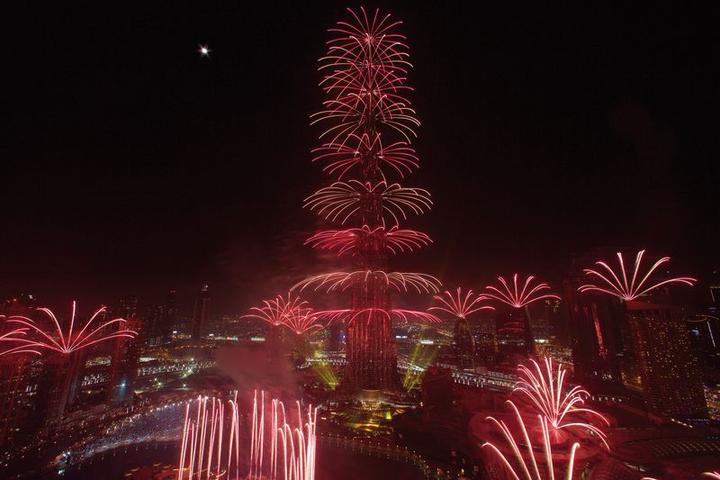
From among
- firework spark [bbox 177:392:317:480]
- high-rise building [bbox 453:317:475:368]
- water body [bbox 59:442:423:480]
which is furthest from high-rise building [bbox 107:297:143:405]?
high-rise building [bbox 453:317:475:368]

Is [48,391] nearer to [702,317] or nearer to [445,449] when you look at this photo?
[445,449]

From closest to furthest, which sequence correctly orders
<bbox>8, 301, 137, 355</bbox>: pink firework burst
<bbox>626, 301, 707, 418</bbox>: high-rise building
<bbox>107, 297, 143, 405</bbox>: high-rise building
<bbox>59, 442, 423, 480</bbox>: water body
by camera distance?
<bbox>59, 442, 423, 480</bbox>: water body → <bbox>8, 301, 137, 355</bbox>: pink firework burst → <bbox>626, 301, 707, 418</bbox>: high-rise building → <bbox>107, 297, 143, 405</bbox>: high-rise building

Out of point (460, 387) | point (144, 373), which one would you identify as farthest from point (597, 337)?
point (144, 373)

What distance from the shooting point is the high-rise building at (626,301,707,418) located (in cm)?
4906

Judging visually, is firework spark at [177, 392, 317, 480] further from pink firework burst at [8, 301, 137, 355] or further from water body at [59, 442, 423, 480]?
pink firework burst at [8, 301, 137, 355]

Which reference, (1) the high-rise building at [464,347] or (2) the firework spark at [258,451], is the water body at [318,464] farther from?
(1) the high-rise building at [464,347]

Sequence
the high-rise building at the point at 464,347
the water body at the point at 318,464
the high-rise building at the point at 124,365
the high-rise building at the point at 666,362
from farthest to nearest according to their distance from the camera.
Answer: the high-rise building at the point at 464,347 < the high-rise building at the point at 124,365 < the high-rise building at the point at 666,362 < the water body at the point at 318,464

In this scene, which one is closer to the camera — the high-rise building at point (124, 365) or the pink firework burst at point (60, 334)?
the pink firework burst at point (60, 334)

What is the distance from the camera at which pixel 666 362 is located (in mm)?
53344

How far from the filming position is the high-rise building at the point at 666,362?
49062 millimetres

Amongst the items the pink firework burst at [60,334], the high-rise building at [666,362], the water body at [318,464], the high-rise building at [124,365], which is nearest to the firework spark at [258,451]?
the water body at [318,464]

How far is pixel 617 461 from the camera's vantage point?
26.8 metres

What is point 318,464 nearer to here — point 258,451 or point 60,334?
point 258,451

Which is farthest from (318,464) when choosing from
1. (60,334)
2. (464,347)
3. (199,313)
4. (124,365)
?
(199,313)
